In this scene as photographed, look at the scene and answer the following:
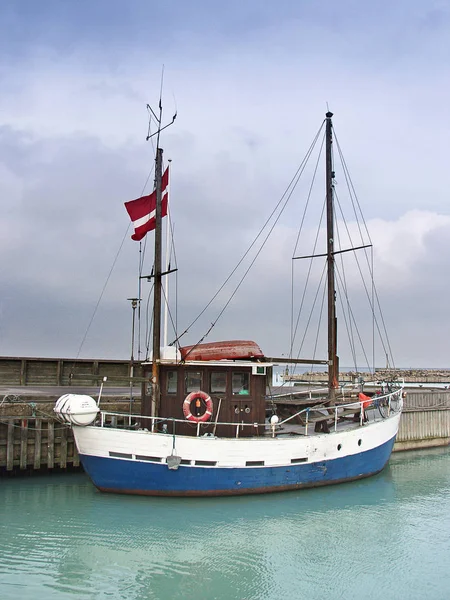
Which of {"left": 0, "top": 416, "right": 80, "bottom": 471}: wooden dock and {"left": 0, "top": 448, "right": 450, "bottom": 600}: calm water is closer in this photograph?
{"left": 0, "top": 448, "right": 450, "bottom": 600}: calm water

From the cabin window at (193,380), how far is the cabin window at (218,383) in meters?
0.43

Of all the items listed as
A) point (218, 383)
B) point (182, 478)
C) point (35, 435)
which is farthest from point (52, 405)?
point (218, 383)

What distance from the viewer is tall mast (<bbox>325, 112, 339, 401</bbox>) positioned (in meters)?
19.3

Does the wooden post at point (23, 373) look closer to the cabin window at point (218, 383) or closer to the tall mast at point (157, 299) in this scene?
the tall mast at point (157, 299)

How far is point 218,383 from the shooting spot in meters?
15.8

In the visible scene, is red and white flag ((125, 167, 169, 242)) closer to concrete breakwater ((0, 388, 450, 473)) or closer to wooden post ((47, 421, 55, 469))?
concrete breakwater ((0, 388, 450, 473))

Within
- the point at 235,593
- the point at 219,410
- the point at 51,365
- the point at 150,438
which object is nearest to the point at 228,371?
the point at 219,410

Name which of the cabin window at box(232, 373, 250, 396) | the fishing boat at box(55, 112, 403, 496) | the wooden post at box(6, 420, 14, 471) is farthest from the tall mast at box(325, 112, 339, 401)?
the wooden post at box(6, 420, 14, 471)

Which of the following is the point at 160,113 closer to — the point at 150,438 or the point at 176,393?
the point at 176,393

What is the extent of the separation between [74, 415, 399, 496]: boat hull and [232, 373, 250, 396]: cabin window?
1.72 meters

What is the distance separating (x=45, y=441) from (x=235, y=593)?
9.54 meters

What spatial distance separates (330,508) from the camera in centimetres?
1447

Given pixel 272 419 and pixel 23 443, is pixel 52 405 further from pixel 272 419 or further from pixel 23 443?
pixel 272 419

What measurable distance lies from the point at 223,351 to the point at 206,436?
2.71 meters
